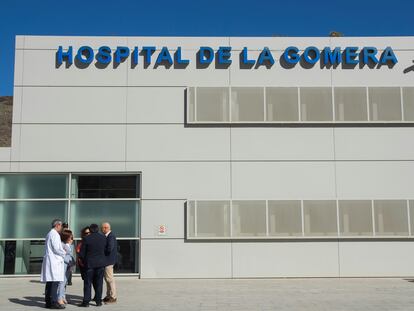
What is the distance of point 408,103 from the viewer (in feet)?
57.6

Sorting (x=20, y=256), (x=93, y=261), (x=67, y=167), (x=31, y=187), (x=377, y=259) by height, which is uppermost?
(x=67, y=167)

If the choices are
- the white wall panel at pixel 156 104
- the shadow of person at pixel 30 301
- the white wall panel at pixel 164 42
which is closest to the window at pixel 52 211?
the white wall panel at pixel 156 104

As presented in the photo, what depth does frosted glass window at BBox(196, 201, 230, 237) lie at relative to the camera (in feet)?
54.9

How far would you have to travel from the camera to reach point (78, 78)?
17.5 m

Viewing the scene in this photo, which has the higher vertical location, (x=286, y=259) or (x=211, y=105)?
(x=211, y=105)

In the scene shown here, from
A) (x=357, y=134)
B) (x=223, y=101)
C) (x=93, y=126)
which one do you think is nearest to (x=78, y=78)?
→ (x=93, y=126)

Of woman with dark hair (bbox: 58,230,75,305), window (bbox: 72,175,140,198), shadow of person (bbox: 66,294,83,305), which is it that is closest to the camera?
woman with dark hair (bbox: 58,230,75,305)

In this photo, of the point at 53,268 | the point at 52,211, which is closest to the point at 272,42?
the point at 52,211

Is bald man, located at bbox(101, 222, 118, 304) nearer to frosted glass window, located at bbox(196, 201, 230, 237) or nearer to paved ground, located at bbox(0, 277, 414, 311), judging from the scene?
paved ground, located at bbox(0, 277, 414, 311)

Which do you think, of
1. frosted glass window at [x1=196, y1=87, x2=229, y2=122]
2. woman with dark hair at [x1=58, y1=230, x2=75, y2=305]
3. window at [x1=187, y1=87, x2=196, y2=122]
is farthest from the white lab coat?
frosted glass window at [x1=196, y1=87, x2=229, y2=122]

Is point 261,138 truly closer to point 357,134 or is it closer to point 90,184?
point 357,134

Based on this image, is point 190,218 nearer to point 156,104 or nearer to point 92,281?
point 156,104

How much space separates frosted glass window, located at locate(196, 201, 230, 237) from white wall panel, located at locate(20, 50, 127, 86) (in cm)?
468

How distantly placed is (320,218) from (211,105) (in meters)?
4.83
